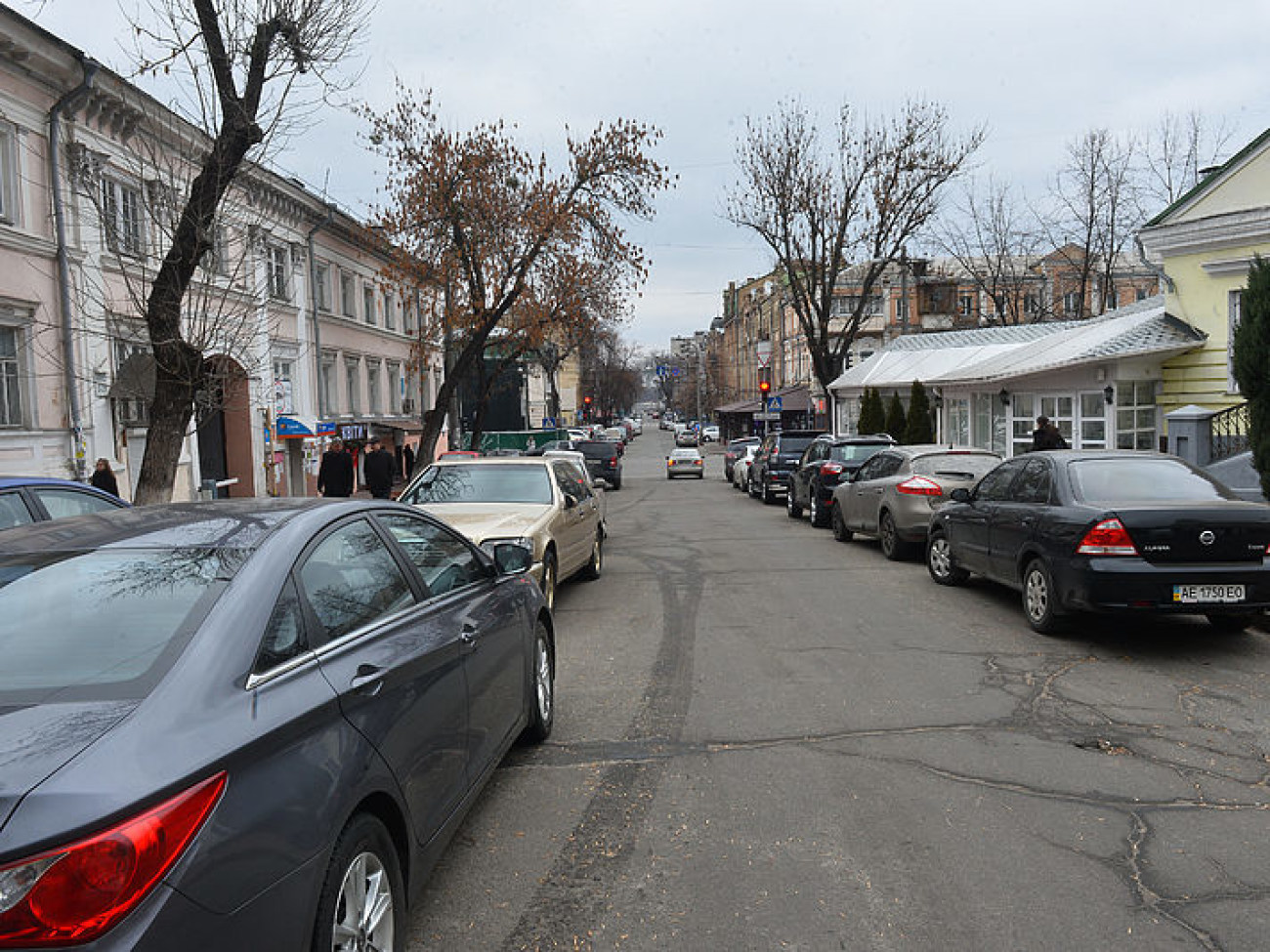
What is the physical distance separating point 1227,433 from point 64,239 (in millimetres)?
19398

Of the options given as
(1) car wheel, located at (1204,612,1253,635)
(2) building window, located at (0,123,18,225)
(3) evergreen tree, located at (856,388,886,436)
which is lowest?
(1) car wheel, located at (1204,612,1253,635)

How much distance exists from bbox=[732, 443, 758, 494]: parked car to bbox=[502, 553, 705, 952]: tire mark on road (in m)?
20.5

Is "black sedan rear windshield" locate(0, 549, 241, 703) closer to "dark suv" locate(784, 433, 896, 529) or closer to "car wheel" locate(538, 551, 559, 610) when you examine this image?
"car wheel" locate(538, 551, 559, 610)

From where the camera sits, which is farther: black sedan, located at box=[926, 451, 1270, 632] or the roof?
the roof

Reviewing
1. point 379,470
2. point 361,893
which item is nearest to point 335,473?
point 379,470

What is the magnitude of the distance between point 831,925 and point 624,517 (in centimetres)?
1782

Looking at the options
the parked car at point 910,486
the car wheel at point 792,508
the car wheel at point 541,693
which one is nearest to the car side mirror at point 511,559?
the car wheel at point 541,693

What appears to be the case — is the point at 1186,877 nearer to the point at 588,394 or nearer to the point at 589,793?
the point at 589,793

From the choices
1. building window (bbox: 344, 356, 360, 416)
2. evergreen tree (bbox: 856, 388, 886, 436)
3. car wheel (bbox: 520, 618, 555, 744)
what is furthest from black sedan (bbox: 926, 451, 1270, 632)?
building window (bbox: 344, 356, 360, 416)

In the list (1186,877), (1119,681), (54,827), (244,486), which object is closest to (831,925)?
(1186,877)

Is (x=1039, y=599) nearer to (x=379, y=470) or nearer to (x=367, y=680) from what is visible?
(x=367, y=680)

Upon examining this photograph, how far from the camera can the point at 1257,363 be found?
12469mm

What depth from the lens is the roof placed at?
723 inches

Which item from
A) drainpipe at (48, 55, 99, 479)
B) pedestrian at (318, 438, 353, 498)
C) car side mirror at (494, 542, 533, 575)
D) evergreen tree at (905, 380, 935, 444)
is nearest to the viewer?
car side mirror at (494, 542, 533, 575)
